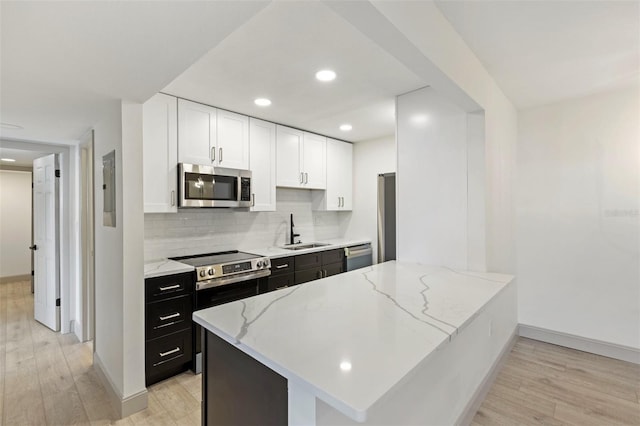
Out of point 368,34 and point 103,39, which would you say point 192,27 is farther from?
point 368,34

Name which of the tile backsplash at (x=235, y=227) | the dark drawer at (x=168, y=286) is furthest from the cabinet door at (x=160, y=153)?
the dark drawer at (x=168, y=286)

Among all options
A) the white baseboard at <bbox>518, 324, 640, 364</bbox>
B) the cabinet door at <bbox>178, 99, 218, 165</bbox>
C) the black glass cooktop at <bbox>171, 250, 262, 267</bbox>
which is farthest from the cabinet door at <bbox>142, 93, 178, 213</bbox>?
the white baseboard at <bbox>518, 324, 640, 364</bbox>

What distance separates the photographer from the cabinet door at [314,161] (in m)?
4.04

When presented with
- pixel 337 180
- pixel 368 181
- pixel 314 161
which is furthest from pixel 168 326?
pixel 368 181

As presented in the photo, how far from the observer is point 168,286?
2475 mm

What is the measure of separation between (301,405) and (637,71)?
3421 millimetres

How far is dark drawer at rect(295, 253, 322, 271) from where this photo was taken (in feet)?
11.5

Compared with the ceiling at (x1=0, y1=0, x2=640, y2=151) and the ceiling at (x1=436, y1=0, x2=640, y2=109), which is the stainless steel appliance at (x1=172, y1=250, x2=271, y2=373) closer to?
the ceiling at (x1=0, y1=0, x2=640, y2=151)

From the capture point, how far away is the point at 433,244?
2613 millimetres

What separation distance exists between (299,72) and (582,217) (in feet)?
10.0

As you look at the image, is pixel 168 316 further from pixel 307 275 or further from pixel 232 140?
pixel 232 140

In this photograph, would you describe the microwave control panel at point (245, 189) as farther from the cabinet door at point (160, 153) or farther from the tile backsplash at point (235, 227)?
the cabinet door at point (160, 153)

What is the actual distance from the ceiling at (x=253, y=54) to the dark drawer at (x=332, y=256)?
1.73 meters

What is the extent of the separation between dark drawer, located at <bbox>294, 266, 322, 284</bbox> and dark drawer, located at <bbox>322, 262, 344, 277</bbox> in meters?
0.09
